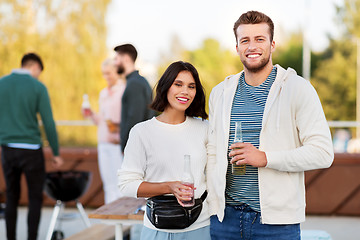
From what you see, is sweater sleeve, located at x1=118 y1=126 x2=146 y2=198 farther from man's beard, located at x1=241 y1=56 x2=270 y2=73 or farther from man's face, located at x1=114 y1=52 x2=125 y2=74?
man's face, located at x1=114 y1=52 x2=125 y2=74

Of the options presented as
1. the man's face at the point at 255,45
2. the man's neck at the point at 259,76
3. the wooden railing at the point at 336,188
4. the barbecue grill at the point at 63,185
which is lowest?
the wooden railing at the point at 336,188

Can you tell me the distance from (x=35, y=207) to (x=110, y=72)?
158 cm

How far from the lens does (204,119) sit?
272cm

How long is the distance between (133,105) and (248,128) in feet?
7.58

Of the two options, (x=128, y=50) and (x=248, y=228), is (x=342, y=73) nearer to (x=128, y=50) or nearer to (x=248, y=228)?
(x=128, y=50)

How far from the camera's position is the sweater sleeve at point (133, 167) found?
245 cm

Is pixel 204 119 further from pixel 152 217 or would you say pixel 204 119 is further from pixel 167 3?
pixel 167 3

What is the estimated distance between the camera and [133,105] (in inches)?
178

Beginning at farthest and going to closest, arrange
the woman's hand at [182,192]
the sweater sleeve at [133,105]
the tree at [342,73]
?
the tree at [342,73] → the sweater sleeve at [133,105] → the woman's hand at [182,192]

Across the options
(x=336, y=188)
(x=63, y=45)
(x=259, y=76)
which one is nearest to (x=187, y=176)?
(x=259, y=76)

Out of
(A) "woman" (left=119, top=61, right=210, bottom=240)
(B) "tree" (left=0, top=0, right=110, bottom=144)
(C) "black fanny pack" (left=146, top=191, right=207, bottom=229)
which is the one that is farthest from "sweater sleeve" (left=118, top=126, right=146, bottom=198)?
(B) "tree" (left=0, top=0, right=110, bottom=144)

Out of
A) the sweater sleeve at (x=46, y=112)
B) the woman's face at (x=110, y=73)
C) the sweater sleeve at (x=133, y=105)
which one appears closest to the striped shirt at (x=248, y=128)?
the sweater sleeve at (x=133, y=105)

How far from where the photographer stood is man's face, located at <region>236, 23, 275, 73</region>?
2.32 meters

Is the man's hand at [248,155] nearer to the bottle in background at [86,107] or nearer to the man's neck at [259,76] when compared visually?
the man's neck at [259,76]
